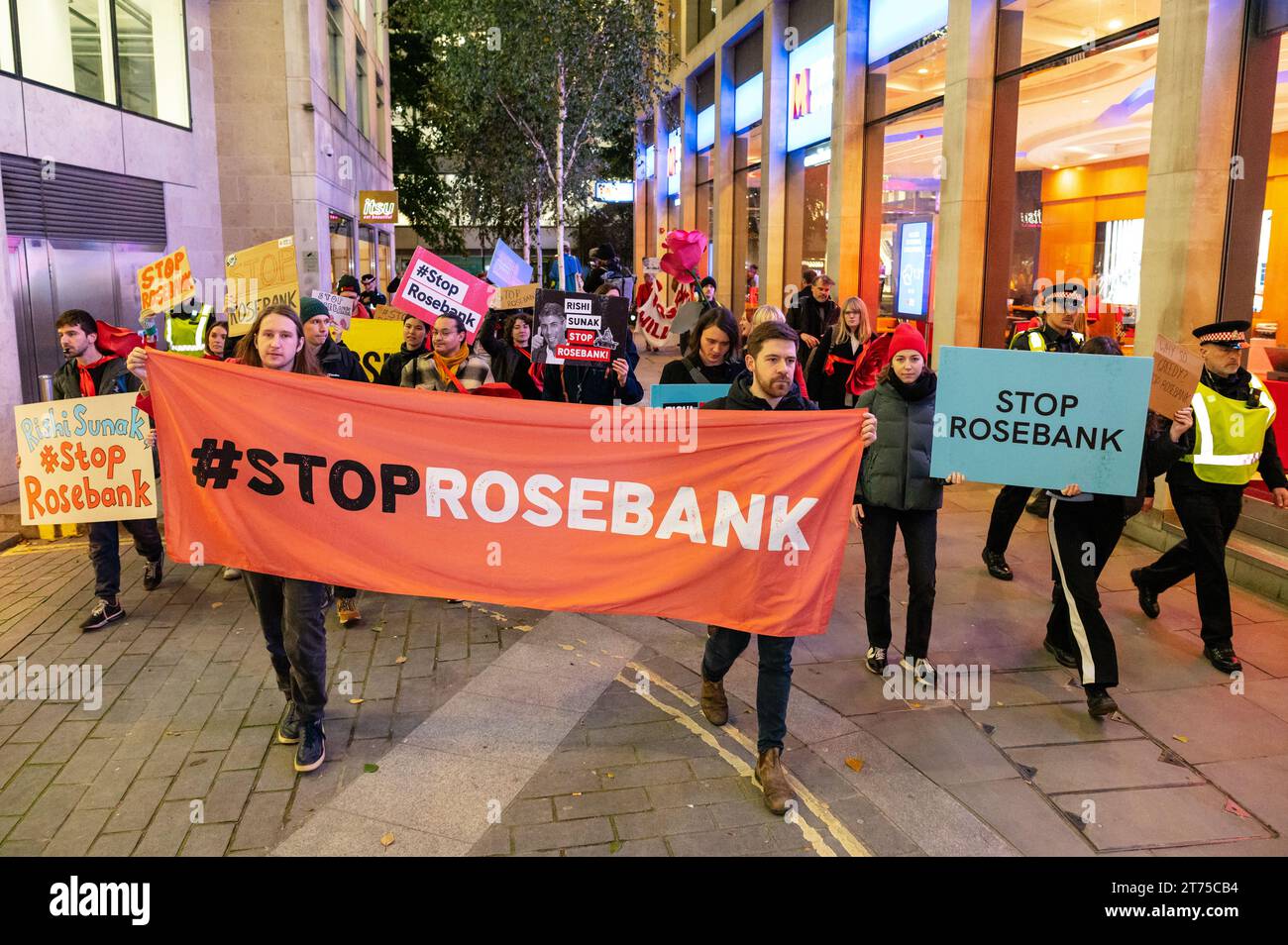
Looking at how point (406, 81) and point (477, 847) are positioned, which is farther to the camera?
point (406, 81)

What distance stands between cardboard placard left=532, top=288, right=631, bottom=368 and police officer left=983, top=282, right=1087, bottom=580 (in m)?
3.34

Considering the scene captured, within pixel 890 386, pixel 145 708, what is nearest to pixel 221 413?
pixel 145 708

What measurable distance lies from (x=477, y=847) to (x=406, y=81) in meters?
47.7

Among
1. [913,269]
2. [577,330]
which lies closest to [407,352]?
[577,330]

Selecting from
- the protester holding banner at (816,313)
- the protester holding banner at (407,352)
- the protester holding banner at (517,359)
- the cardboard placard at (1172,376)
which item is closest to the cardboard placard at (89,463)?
the protester holding banner at (407,352)

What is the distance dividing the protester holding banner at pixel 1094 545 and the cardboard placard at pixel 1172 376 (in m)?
0.07

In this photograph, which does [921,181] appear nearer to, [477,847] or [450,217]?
[477,847]

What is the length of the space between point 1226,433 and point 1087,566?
1.30m

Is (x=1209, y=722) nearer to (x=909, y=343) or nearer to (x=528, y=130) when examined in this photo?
(x=909, y=343)

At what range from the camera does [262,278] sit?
7.67 meters

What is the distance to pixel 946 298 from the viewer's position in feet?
42.5

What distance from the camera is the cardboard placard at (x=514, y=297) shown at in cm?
901

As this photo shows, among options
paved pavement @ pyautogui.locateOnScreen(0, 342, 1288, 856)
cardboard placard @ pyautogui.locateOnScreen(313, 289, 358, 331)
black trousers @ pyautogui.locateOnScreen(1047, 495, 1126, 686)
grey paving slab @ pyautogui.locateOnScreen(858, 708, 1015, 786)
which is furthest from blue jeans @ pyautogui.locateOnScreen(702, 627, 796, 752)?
cardboard placard @ pyautogui.locateOnScreen(313, 289, 358, 331)
